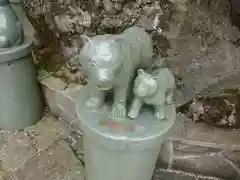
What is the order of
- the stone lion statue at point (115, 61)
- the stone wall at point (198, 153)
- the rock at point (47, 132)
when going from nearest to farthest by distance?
the stone lion statue at point (115, 61), the stone wall at point (198, 153), the rock at point (47, 132)

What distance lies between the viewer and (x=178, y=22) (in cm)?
133

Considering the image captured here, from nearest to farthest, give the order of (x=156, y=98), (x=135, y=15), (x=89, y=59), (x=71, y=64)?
(x=89, y=59), (x=156, y=98), (x=135, y=15), (x=71, y=64)

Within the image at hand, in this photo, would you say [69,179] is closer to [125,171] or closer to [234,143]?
[125,171]

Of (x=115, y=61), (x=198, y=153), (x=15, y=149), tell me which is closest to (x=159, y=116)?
(x=115, y=61)

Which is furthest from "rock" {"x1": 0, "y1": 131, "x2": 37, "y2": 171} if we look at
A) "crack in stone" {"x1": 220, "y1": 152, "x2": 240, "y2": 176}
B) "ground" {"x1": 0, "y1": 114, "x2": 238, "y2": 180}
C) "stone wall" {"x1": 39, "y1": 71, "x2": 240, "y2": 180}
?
"crack in stone" {"x1": 220, "y1": 152, "x2": 240, "y2": 176}

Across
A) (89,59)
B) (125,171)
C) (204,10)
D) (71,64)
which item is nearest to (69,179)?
(125,171)

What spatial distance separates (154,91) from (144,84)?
0.04 meters

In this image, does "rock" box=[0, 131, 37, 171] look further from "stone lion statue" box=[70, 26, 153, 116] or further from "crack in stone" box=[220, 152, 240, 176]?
"crack in stone" box=[220, 152, 240, 176]

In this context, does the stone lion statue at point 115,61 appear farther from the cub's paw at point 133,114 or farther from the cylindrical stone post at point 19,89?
the cylindrical stone post at point 19,89

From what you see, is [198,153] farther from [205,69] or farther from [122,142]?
[122,142]

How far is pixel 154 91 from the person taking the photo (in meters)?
1.02

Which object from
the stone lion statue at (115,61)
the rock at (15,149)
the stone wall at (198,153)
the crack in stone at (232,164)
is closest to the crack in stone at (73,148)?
the rock at (15,149)

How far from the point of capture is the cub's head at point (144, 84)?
100 cm

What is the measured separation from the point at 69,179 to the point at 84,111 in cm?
38
